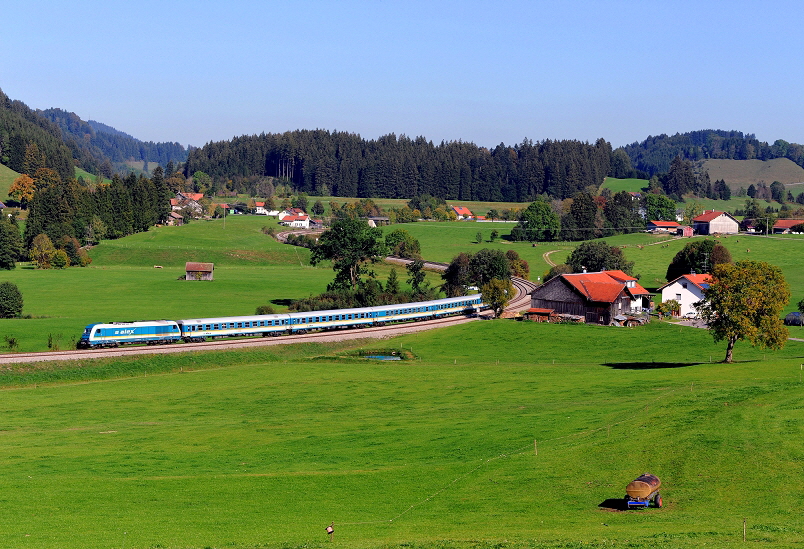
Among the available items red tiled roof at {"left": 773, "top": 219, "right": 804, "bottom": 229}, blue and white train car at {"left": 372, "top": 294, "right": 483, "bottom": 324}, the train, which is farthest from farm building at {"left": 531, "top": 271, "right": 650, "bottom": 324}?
red tiled roof at {"left": 773, "top": 219, "right": 804, "bottom": 229}

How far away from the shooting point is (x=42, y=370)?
66.4 metres

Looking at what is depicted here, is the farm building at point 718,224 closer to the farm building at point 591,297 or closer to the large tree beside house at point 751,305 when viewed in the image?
the farm building at point 591,297

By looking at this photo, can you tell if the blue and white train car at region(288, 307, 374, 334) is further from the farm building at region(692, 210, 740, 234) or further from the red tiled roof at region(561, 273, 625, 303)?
the farm building at region(692, 210, 740, 234)

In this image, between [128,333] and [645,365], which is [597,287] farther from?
[128,333]

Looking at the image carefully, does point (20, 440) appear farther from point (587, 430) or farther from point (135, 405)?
point (587, 430)

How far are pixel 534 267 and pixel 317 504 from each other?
124546mm

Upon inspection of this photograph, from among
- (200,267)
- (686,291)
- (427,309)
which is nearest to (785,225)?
(686,291)

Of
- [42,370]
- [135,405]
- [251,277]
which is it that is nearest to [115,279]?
[251,277]

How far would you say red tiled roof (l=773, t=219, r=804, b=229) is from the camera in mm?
184625

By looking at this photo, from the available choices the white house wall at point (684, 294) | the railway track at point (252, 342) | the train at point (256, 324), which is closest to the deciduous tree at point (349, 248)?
the train at point (256, 324)

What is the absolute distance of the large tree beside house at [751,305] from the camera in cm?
6581

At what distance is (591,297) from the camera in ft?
314

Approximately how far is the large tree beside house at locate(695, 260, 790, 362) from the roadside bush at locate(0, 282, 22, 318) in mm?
74090

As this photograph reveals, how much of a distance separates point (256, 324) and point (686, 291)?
168 feet
